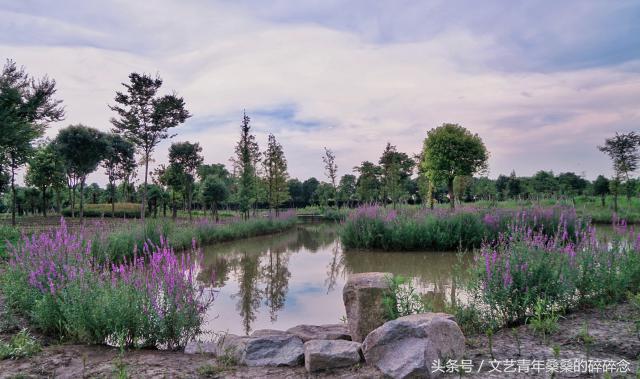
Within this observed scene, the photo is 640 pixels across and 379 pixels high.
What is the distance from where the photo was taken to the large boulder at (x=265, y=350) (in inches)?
140

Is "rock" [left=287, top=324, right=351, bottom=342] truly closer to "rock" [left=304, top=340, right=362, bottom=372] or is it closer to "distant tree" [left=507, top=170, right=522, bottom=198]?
"rock" [left=304, top=340, right=362, bottom=372]

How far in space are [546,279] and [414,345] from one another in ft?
7.56

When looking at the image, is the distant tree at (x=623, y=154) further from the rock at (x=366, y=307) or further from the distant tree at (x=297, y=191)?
the distant tree at (x=297, y=191)

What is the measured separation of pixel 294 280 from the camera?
363 inches

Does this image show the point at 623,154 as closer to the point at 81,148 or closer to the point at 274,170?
the point at 274,170

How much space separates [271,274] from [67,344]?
613 centimetres

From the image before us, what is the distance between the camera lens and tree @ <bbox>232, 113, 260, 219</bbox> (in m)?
25.5

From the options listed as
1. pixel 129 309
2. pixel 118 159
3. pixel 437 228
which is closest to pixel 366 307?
pixel 129 309

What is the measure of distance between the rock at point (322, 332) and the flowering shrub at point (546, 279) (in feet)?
5.01

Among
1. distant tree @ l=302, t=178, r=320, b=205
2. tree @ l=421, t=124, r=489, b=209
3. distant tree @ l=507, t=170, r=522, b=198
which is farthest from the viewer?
distant tree @ l=302, t=178, r=320, b=205

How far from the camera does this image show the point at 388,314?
12.6ft

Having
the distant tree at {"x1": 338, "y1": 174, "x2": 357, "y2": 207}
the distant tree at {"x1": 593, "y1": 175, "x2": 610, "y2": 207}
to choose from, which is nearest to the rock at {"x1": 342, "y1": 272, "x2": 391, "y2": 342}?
the distant tree at {"x1": 593, "y1": 175, "x2": 610, "y2": 207}

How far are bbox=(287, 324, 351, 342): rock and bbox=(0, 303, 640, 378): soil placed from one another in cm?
78

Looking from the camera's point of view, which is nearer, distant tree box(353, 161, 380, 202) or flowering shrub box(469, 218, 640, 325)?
flowering shrub box(469, 218, 640, 325)
